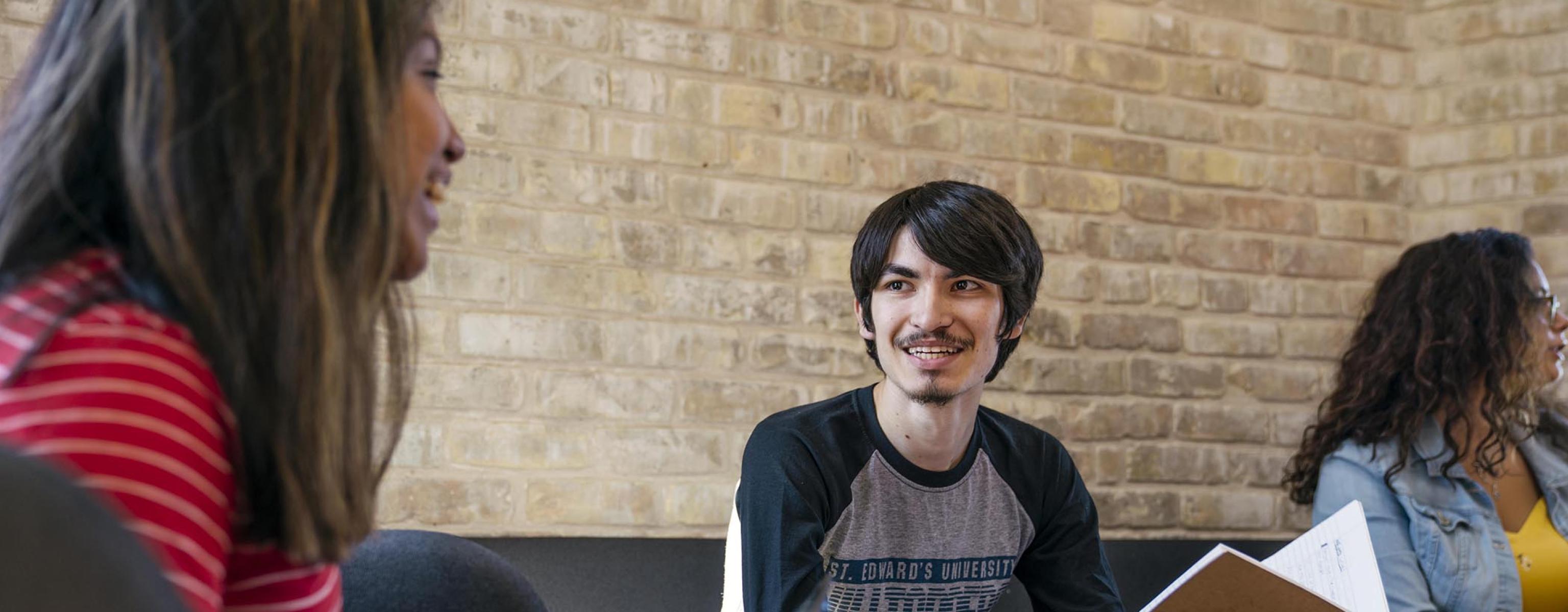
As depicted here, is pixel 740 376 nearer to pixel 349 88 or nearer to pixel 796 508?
pixel 796 508

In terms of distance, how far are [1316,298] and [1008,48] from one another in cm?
107

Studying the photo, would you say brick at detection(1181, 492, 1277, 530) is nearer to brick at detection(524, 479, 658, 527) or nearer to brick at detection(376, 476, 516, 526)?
brick at detection(524, 479, 658, 527)

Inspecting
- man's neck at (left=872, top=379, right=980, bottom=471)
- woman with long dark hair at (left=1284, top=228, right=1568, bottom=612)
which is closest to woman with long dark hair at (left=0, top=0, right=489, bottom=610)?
man's neck at (left=872, top=379, right=980, bottom=471)

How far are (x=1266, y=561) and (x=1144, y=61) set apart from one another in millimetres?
1658

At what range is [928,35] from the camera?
3018 mm

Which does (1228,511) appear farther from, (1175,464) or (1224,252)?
(1224,252)

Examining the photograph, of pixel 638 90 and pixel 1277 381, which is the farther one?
pixel 1277 381

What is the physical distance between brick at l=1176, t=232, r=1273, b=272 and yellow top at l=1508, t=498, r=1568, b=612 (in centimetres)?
95

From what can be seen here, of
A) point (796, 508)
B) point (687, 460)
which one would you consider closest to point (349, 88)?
point (796, 508)

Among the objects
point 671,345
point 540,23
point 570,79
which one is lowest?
point 671,345

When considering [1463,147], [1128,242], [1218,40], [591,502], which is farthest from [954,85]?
[1463,147]

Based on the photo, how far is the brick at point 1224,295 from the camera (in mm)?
3299

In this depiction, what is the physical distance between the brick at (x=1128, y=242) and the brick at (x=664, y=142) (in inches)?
36.9

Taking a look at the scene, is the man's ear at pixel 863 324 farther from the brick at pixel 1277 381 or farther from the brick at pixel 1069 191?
the brick at pixel 1277 381
